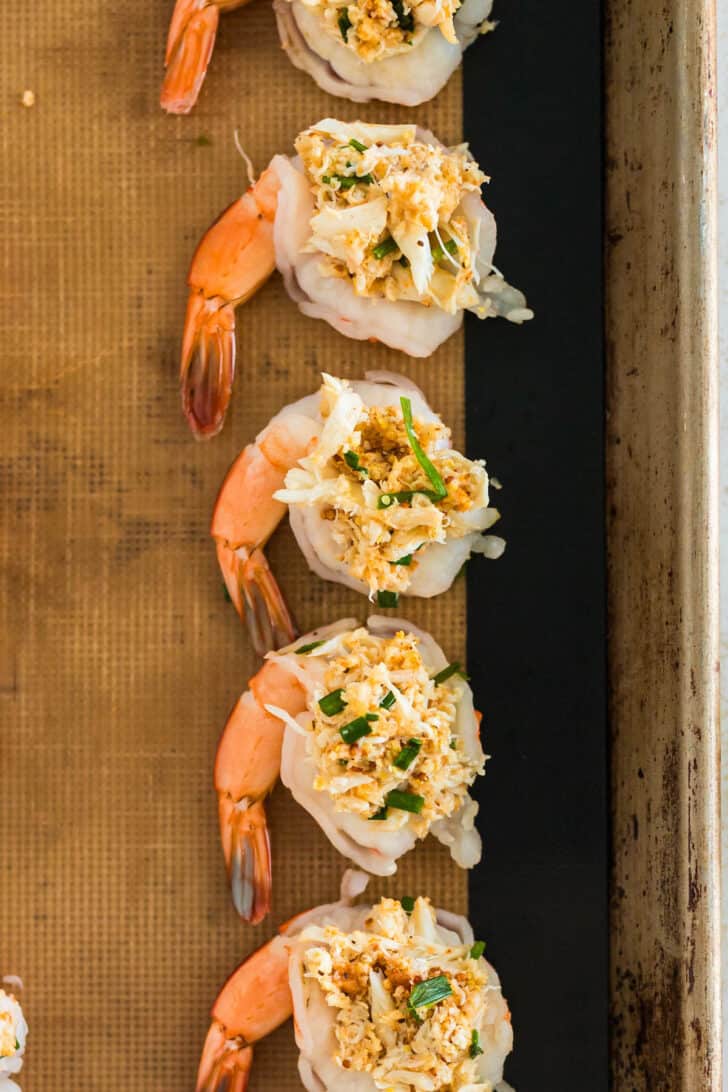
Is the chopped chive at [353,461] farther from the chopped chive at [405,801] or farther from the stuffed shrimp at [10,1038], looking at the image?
the stuffed shrimp at [10,1038]

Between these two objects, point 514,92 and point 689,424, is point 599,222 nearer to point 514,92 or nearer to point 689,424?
point 514,92

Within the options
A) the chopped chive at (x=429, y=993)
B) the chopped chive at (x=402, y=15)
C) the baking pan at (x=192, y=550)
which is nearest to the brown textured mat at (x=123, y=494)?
the baking pan at (x=192, y=550)

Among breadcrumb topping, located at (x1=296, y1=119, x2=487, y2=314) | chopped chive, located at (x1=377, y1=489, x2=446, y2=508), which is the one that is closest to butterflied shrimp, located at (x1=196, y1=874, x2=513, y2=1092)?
chopped chive, located at (x1=377, y1=489, x2=446, y2=508)

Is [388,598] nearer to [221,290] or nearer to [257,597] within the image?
[257,597]

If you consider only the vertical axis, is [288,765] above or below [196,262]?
below

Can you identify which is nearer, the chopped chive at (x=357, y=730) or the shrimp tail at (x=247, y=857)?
the chopped chive at (x=357, y=730)

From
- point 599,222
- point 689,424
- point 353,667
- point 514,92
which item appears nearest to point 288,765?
point 353,667

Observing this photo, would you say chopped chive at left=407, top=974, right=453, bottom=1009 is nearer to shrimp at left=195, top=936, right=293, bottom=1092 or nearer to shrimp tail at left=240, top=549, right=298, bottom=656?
shrimp at left=195, top=936, right=293, bottom=1092
